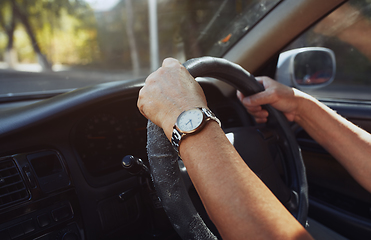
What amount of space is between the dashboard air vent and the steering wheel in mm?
647

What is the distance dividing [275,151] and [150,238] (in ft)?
3.11

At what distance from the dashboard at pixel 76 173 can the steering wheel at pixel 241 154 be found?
32cm

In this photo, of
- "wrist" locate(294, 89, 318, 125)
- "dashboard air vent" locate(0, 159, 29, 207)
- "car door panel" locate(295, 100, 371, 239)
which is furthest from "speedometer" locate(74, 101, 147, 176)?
"car door panel" locate(295, 100, 371, 239)

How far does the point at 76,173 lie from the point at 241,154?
807mm

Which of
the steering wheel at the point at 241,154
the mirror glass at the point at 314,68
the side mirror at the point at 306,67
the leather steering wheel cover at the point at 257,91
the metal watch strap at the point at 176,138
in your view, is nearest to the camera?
the metal watch strap at the point at 176,138

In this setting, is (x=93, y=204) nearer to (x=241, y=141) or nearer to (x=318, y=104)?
(x=241, y=141)

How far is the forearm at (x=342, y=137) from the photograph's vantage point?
4.59 ft

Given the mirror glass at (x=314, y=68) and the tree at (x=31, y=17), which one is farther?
the tree at (x=31, y=17)

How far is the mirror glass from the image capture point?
262 centimetres

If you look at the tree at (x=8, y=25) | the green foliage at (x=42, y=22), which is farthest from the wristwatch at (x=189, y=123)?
the tree at (x=8, y=25)

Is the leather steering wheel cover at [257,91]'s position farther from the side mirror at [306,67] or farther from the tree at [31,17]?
the tree at [31,17]

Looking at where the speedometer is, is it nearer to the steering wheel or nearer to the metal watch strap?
the steering wheel

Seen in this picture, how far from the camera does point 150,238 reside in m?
1.55

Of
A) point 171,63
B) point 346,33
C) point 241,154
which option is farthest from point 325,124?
point 346,33
